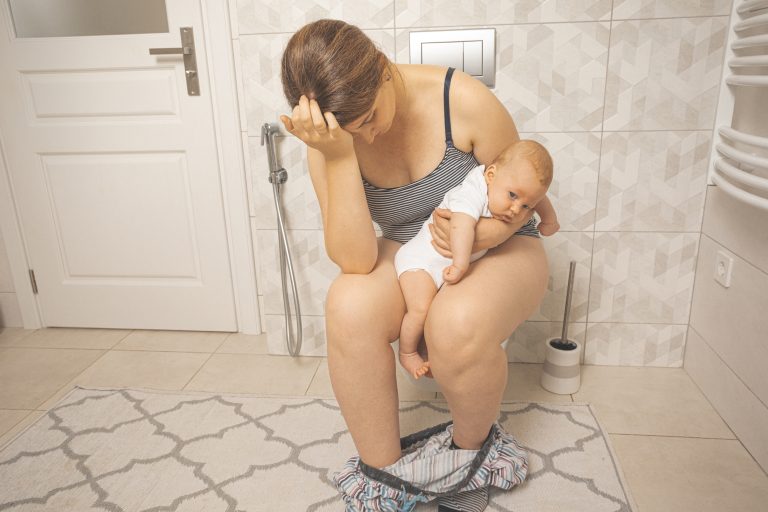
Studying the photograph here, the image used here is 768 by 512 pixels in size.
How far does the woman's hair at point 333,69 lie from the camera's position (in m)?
0.88

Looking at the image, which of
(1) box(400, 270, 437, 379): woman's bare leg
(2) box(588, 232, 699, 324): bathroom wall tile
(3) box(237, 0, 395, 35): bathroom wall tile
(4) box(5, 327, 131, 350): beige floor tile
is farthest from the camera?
(4) box(5, 327, 131, 350): beige floor tile

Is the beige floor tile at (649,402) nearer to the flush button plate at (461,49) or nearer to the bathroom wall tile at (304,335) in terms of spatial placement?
the bathroom wall tile at (304,335)

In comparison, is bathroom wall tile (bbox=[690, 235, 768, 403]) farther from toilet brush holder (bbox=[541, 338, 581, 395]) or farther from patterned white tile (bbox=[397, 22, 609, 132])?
patterned white tile (bbox=[397, 22, 609, 132])

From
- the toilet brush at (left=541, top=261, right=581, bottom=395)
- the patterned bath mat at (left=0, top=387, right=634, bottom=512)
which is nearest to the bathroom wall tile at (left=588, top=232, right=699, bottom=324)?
the toilet brush at (left=541, top=261, right=581, bottom=395)

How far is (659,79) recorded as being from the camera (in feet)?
4.89

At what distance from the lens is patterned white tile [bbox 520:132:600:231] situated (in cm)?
156

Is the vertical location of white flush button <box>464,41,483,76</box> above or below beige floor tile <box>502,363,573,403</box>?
above

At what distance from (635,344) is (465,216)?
1.00 meters

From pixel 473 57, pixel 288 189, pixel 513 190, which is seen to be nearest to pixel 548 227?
pixel 513 190

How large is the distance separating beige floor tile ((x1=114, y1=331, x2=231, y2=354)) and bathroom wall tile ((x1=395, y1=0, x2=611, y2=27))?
4.12 feet

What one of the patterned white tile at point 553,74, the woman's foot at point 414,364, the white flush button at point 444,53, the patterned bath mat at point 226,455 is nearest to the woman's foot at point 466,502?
the patterned bath mat at point 226,455

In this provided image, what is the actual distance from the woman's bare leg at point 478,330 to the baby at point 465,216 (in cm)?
4

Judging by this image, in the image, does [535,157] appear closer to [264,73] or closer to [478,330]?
[478,330]

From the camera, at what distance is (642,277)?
1.66 metres
